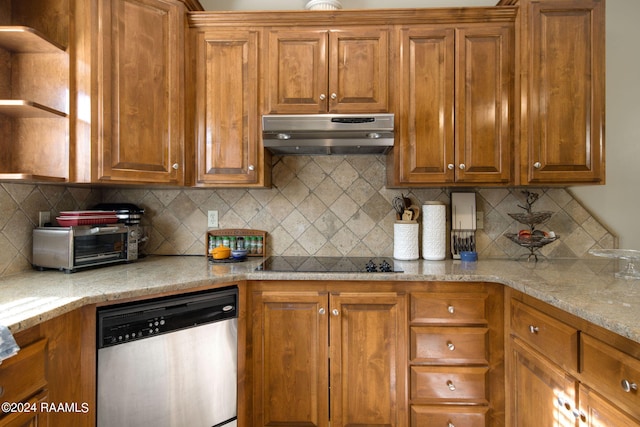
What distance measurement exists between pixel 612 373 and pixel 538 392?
0.44m

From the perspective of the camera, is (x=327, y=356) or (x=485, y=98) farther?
(x=485, y=98)

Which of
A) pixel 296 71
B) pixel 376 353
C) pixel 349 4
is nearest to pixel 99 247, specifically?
pixel 296 71

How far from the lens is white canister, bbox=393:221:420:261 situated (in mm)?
1990

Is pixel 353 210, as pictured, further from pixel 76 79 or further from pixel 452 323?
pixel 76 79

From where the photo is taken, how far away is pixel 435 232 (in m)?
2.01

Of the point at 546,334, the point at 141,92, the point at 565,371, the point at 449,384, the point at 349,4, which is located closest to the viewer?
the point at 565,371

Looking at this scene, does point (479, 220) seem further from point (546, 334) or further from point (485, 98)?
point (546, 334)

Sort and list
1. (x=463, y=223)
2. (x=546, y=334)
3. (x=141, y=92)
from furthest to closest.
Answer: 1. (x=463, y=223)
2. (x=141, y=92)
3. (x=546, y=334)

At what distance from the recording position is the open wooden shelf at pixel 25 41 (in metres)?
1.35

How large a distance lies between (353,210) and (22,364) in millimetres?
1768

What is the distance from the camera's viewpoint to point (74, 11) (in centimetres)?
157

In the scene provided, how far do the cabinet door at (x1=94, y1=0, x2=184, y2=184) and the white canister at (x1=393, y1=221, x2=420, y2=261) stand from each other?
1.38 metres

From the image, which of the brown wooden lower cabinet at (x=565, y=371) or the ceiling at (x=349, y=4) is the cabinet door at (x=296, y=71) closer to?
the ceiling at (x=349, y=4)

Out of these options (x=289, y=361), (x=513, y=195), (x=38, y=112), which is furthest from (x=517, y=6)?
(x=38, y=112)
